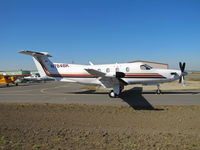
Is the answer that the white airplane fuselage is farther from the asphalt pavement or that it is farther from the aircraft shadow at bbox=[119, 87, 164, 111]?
the aircraft shadow at bbox=[119, 87, 164, 111]

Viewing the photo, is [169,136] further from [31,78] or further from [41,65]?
[31,78]

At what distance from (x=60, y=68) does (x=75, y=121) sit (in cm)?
973

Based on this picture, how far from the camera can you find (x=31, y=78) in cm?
4219

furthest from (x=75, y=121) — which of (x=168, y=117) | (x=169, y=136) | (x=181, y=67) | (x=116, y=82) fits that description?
(x=181, y=67)

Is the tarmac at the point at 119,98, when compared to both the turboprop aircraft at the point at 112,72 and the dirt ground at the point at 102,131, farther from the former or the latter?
the dirt ground at the point at 102,131

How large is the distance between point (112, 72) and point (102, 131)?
8.67 metres

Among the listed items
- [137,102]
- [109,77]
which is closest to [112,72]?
[109,77]

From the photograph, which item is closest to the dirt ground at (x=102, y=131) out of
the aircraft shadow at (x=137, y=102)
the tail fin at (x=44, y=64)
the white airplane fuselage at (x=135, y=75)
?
the aircraft shadow at (x=137, y=102)

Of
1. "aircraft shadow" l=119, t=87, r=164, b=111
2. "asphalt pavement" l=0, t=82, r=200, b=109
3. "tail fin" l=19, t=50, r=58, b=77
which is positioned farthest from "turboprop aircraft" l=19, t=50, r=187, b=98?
"asphalt pavement" l=0, t=82, r=200, b=109

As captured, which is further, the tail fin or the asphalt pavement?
the tail fin

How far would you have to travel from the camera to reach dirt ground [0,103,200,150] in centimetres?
413

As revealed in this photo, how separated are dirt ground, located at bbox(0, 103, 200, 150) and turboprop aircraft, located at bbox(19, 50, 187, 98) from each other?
5523 millimetres

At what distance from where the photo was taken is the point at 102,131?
5301 mm

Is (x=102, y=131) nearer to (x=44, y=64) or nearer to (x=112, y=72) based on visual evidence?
(x=112, y=72)
